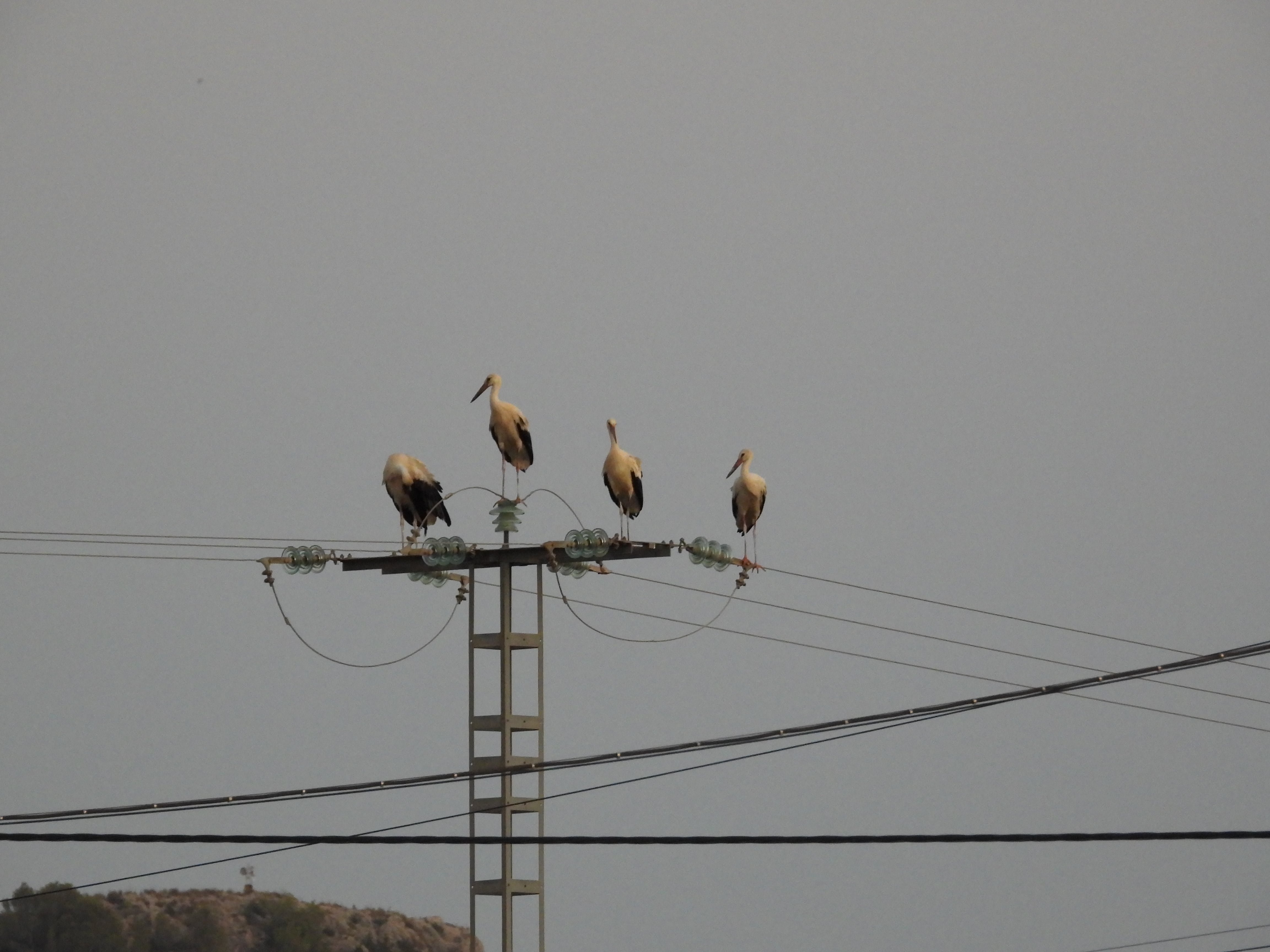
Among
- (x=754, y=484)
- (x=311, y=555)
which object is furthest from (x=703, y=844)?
(x=754, y=484)

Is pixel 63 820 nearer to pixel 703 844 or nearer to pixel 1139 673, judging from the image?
pixel 703 844

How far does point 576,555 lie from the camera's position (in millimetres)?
18781

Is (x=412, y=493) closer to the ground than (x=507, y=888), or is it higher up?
higher up

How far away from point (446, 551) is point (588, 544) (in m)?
1.35

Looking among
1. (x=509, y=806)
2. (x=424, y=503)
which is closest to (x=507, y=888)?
(x=509, y=806)

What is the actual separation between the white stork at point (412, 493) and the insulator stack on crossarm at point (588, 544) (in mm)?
3695

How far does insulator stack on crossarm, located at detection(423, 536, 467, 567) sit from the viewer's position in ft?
62.2

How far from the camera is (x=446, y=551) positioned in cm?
1900

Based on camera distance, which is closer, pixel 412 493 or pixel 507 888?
pixel 507 888

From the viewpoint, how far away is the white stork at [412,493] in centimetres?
2220

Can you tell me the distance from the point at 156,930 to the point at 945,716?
36640 millimetres

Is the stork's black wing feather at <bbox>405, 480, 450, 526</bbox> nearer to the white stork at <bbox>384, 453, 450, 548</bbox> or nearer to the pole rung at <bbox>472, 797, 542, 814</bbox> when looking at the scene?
the white stork at <bbox>384, 453, 450, 548</bbox>

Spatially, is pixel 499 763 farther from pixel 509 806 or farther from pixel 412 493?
pixel 412 493

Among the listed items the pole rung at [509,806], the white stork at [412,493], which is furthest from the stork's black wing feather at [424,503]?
the pole rung at [509,806]
